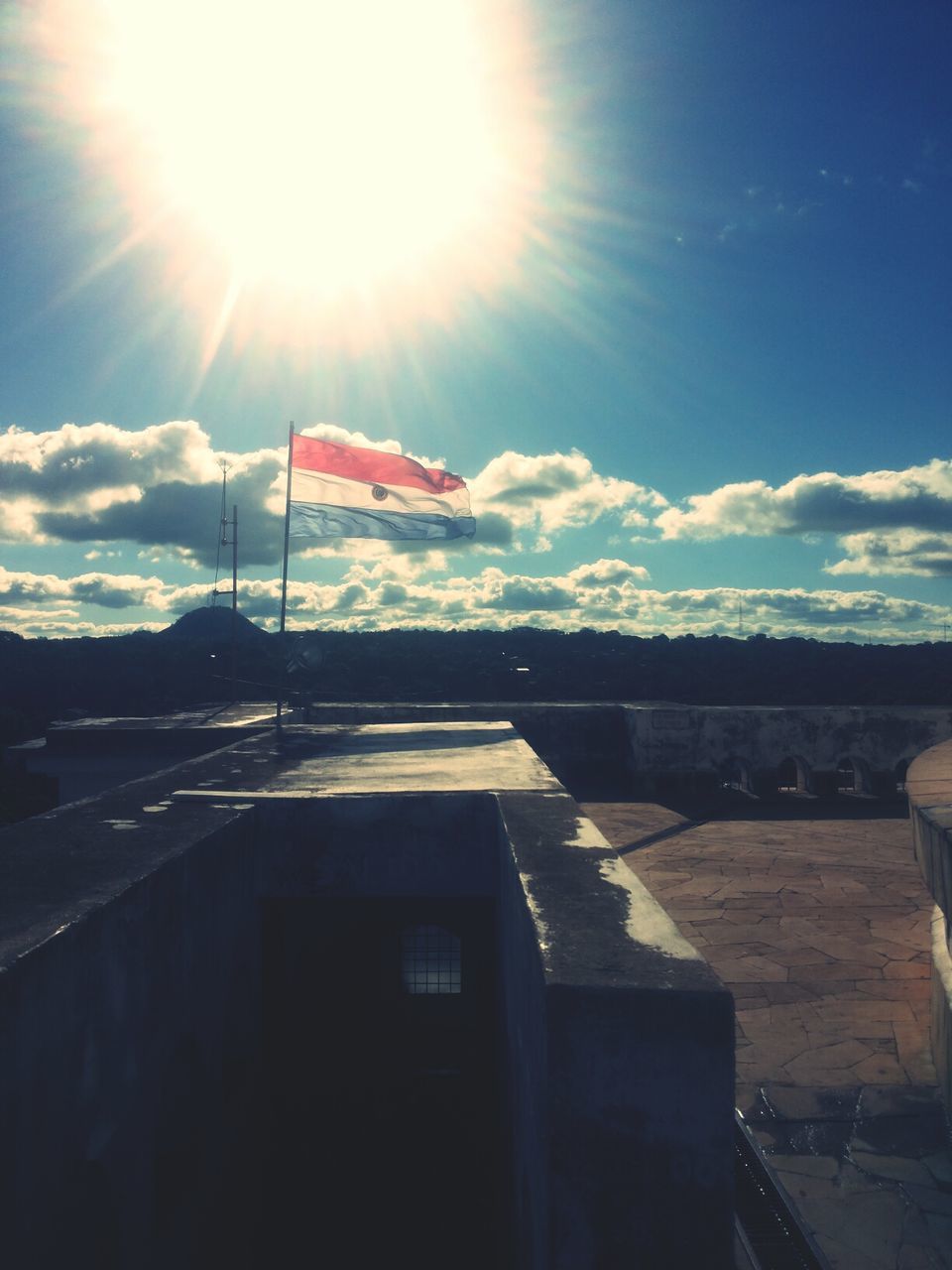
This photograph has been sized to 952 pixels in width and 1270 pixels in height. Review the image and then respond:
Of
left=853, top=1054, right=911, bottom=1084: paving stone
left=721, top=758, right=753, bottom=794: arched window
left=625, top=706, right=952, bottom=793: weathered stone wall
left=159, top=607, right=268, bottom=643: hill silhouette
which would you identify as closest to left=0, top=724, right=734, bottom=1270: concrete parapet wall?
left=853, top=1054, right=911, bottom=1084: paving stone

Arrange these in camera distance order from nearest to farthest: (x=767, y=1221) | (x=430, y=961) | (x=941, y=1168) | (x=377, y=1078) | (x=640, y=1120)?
(x=640, y=1120)
(x=767, y=1221)
(x=941, y=1168)
(x=377, y=1078)
(x=430, y=961)

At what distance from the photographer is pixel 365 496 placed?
28.1 feet

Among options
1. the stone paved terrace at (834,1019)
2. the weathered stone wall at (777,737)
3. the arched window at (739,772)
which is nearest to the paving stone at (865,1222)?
the stone paved terrace at (834,1019)

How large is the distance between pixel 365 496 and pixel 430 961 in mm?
4754

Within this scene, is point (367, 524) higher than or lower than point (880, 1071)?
higher

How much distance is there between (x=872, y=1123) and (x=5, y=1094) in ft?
12.2

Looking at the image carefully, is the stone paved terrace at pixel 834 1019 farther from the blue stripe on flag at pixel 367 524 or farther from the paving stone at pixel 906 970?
the blue stripe on flag at pixel 367 524

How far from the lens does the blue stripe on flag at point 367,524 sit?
27.6 feet

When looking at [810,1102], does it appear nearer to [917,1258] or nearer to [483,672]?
[917,1258]

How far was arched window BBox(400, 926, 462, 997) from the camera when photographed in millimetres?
5859

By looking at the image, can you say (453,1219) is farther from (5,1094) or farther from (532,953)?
(5,1094)

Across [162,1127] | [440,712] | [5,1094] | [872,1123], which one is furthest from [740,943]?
[440,712]

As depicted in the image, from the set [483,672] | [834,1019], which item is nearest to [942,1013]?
[834,1019]

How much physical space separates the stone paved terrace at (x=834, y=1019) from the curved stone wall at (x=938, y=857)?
0.84ft
